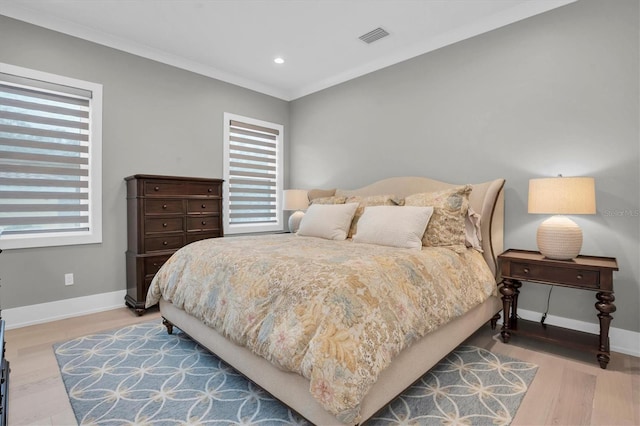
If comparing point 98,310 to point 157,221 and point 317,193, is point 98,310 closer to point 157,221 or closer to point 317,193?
point 157,221

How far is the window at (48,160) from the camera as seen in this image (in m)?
2.88

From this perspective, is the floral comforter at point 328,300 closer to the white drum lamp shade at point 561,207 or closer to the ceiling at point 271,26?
the white drum lamp shade at point 561,207

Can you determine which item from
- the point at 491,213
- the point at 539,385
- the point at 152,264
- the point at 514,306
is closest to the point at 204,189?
the point at 152,264

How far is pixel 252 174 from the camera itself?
4727 mm

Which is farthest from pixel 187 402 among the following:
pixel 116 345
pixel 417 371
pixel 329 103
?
pixel 329 103

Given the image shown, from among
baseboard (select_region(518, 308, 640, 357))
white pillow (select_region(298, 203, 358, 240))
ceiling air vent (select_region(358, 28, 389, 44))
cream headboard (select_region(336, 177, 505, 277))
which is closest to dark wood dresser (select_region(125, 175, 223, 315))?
white pillow (select_region(298, 203, 358, 240))

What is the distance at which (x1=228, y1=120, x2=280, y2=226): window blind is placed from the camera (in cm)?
450

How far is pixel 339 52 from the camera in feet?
12.3

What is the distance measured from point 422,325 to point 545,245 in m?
1.40

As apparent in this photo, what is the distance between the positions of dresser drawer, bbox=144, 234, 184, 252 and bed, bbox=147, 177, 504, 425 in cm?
78

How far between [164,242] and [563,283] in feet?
11.6

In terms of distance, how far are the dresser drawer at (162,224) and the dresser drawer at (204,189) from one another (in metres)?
0.34

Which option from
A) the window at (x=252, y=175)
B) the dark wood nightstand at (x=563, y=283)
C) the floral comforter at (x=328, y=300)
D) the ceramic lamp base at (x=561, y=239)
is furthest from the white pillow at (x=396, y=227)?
the window at (x=252, y=175)

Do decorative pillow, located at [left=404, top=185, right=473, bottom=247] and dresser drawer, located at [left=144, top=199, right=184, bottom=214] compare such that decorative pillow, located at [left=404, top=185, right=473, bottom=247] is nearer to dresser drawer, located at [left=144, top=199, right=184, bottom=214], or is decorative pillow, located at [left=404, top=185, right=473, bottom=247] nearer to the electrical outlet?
dresser drawer, located at [left=144, top=199, right=184, bottom=214]
